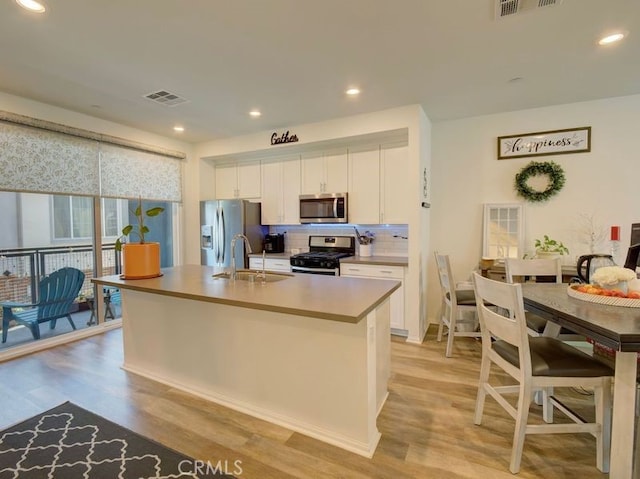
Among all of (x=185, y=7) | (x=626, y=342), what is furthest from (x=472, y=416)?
(x=185, y=7)

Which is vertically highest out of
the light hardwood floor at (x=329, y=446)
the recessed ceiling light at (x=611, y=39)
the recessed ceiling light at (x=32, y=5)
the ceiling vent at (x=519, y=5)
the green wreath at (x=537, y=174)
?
the recessed ceiling light at (x=611, y=39)

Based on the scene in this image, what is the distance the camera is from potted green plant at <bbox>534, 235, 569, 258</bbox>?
3.47 meters

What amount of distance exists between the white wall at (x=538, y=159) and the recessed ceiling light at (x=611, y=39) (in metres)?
1.37

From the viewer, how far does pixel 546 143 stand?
359 cm

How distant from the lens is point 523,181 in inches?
144

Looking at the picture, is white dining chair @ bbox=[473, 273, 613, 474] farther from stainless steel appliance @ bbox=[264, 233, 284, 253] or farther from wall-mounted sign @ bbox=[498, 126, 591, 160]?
stainless steel appliance @ bbox=[264, 233, 284, 253]

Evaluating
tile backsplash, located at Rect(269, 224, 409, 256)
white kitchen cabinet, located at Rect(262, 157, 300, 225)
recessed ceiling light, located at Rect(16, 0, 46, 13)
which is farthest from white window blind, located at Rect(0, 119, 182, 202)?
tile backsplash, located at Rect(269, 224, 409, 256)

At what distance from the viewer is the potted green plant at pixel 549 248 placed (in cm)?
347

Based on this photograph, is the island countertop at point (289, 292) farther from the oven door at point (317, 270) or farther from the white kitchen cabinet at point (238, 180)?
the white kitchen cabinet at point (238, 180)

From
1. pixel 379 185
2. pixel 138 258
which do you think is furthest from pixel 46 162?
pixel 379 185

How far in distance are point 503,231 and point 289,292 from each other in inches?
119

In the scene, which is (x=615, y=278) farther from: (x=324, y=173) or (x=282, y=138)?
(x=282, y=138)

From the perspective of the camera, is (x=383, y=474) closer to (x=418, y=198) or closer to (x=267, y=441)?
(x=267, y=441)

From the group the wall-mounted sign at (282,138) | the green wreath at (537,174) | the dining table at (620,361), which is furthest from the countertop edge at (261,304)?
the wall-mounted sign at (282,138)
